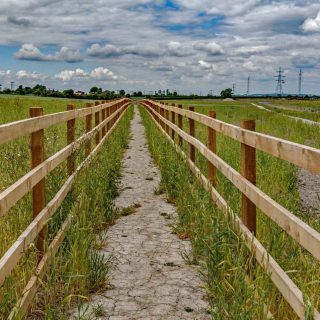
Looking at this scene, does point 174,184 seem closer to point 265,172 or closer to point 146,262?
point 265,172

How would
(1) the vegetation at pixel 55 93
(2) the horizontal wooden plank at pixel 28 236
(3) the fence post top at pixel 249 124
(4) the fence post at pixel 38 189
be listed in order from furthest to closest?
(1) the vegetation at pixel 55 93 → (3) the fence post top at pixel 249 124 → (4) the fence post at pixel 38 189 → (2) the horizontal wooden plank at pixel 28 236

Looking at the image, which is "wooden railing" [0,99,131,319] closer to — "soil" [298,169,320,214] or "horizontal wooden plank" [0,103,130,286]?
"horizontal wooden plank" [0,103,130,286]

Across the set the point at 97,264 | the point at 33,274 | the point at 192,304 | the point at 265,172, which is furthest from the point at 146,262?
the point at 265,172

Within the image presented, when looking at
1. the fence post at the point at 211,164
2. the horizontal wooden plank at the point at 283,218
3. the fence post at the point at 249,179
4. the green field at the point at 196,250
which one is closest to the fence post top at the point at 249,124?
the fence post at the point at 249,179

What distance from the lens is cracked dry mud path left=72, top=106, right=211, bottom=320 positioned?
14.6 feet

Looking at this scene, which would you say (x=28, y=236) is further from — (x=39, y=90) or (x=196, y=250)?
(x=39, y=90)

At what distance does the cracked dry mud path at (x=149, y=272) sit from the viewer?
4445mm

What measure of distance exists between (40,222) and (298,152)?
2.27 m

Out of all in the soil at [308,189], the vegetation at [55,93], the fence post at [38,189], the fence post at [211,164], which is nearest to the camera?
the fence post at [38,189]

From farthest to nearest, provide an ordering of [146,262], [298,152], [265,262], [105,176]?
[105,176], [146,262], [265,262], [298,152]

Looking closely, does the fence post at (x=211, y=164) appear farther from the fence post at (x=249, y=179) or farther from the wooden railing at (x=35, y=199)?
the fence post at (x=249, y=179)

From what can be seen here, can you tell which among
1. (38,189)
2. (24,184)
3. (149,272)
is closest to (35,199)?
(38,189)

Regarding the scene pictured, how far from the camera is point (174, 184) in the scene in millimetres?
8820

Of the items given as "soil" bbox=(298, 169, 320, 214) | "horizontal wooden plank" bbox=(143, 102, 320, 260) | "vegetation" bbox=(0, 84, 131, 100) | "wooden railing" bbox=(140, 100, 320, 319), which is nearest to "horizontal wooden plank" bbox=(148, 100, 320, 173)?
"wooden railing" bbox=(140, 100, 320, 319)
